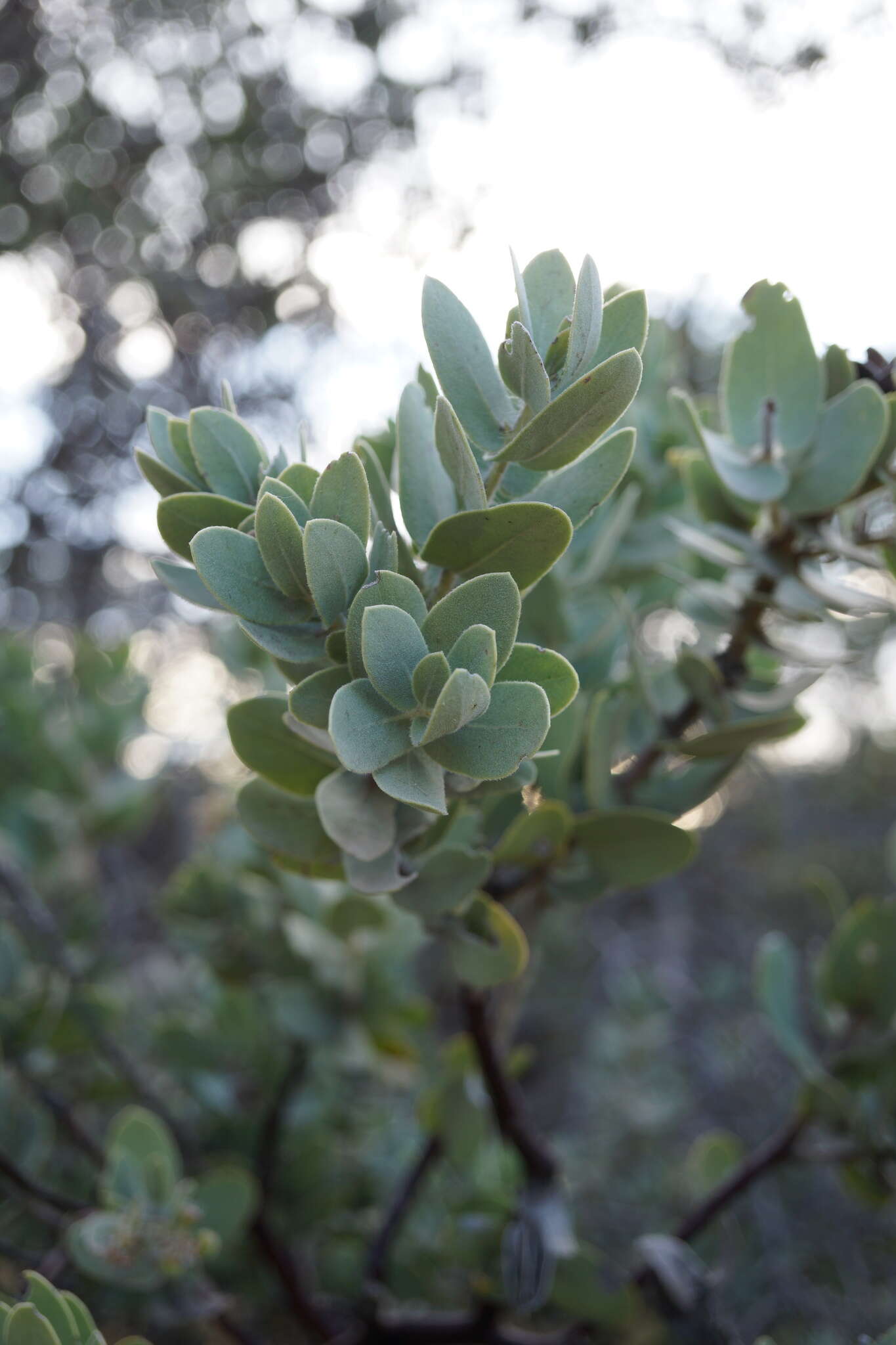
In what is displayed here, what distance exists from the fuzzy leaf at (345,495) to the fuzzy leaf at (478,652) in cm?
7

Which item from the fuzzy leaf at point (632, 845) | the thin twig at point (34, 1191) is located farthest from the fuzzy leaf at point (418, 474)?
the thin twig at point (34, 1191)

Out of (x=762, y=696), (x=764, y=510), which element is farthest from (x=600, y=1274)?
(x=764, y=510)

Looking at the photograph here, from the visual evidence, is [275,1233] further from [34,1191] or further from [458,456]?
[458,456]

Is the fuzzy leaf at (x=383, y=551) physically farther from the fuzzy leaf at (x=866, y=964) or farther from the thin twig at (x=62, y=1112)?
the thin twig at (x=62, y=1112)

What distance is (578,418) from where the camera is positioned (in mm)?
399

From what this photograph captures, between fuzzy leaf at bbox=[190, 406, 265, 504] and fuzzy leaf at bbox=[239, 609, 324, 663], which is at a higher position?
fuzzy leaf at bbox=[190, 406, 265, 504]

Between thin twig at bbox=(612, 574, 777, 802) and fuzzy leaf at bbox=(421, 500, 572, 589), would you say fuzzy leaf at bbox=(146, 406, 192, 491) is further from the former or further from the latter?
thin twig at bbox=(612, 574, 777, 802)

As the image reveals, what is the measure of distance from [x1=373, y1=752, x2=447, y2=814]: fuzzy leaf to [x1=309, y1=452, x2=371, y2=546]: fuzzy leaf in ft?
0.31

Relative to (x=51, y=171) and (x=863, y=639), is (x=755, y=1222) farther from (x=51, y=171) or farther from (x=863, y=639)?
(x=51, y=171)

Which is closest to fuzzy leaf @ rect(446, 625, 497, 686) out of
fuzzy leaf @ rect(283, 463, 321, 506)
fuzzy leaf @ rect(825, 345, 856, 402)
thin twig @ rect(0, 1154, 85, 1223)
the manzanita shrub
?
the manzanita shrub

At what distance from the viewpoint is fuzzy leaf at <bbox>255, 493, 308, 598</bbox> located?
0.38 meters

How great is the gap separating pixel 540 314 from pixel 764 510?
23 centimetres

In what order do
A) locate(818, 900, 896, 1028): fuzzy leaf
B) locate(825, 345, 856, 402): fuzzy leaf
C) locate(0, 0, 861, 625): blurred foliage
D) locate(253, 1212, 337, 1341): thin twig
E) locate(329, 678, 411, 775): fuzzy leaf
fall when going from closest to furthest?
locate(329, 678, 411, 775): fuzzy leaf
locate(825, 345, 856, 402): fuzzy leaf
locate(818, 900, 896, 1028): fuzzy leaf
locate(253, 1212, 337, 1341): thin twig
locate(0, 0, 861, 625): blurred foliage

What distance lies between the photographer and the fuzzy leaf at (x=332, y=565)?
1.23 ft
